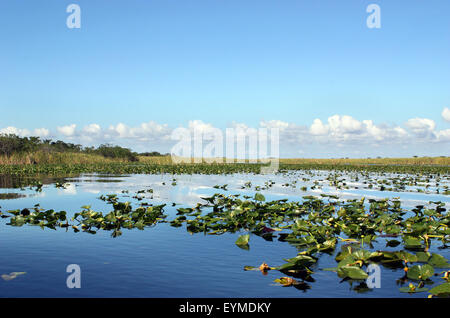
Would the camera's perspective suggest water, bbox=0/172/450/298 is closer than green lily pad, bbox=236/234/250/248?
Yes

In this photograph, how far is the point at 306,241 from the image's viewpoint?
7.41 m

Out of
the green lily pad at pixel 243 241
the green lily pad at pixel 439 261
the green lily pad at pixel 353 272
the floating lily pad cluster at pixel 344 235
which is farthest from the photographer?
the green lily pad at pixel 243 241

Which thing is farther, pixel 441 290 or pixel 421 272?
pixel 421 272

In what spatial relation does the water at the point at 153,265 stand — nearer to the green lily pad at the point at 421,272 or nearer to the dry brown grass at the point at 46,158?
the green lily pad at the point at 421,272

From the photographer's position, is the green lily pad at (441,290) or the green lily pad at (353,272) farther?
the green lily pad at (353,272)

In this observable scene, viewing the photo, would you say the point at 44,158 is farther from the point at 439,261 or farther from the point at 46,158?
the point at 439,261

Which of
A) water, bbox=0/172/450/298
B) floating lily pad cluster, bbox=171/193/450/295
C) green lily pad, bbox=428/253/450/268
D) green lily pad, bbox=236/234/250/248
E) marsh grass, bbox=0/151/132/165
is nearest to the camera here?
water, bbox=0/172/450/298

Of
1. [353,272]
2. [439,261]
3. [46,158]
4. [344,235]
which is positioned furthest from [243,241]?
[46,158]

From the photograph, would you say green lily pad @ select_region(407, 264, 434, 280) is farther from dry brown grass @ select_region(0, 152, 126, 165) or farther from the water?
dry brown grass @ select_region(0, 152, 126, 165)

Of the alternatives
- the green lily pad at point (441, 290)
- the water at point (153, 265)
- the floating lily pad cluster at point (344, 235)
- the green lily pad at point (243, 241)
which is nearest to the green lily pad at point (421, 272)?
the floating lily pad cluster at point (344, 235)

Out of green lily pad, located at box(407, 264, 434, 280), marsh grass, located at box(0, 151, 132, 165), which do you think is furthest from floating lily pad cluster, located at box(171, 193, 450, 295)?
marsh grass, located at box(0, 151, 132, 165)

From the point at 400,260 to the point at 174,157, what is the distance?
6297 centimetres

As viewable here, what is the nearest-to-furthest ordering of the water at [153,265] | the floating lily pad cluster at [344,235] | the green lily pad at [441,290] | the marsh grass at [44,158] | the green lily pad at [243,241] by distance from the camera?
the green lily pad at [441,290] < the water at [153,265] < the floating lily pad cluster at [344,235] < the green lily pad at [243,241] < the marsh grass at [44,158]

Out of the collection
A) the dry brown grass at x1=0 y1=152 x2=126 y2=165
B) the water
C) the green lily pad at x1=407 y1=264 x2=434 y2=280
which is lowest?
the water
